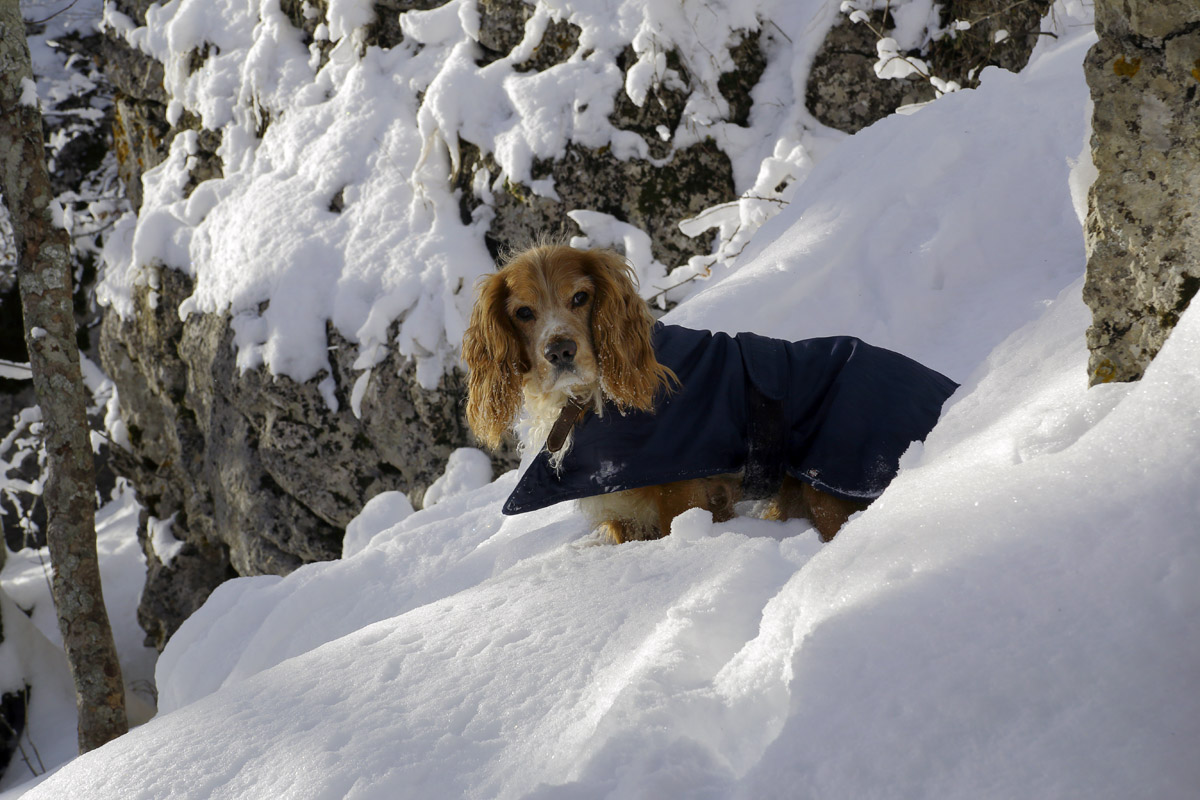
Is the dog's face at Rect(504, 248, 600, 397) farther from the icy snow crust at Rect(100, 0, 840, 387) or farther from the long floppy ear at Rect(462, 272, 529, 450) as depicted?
the icy snow crust at Rect(100, 0, 840, 387)

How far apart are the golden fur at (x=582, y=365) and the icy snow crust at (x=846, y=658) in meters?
0.39

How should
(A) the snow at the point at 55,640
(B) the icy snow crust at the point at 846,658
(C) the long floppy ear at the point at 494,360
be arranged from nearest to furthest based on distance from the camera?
(B) the icy snow crust at the point at 846,658 < (C) the long floppy ear at the point at 494,360 < (A) the snow at the point at 55,640

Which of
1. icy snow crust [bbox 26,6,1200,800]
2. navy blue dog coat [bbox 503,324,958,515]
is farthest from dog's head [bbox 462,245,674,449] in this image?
icy snow crust [bbox 26,6,1200,800]

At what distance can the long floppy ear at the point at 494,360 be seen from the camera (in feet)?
9.76

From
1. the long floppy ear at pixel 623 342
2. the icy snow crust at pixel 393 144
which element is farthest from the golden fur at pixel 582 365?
the icy snow crust at pixel 393 144

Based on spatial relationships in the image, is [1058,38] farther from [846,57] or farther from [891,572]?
[891,572]

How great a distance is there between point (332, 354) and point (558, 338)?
3844mm

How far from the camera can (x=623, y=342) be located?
275 centimetres

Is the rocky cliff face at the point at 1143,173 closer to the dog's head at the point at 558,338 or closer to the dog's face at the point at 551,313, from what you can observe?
the dog's head at the point at 558,338

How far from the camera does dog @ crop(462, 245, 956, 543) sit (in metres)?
2.55

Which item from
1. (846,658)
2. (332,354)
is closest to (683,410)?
(846,658)

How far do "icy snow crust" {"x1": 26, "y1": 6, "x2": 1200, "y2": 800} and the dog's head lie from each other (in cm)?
72

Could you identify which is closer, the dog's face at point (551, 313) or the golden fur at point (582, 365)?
the golden fur at point (582, 365)

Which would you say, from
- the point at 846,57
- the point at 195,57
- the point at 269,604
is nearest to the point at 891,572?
the point at 269,604
